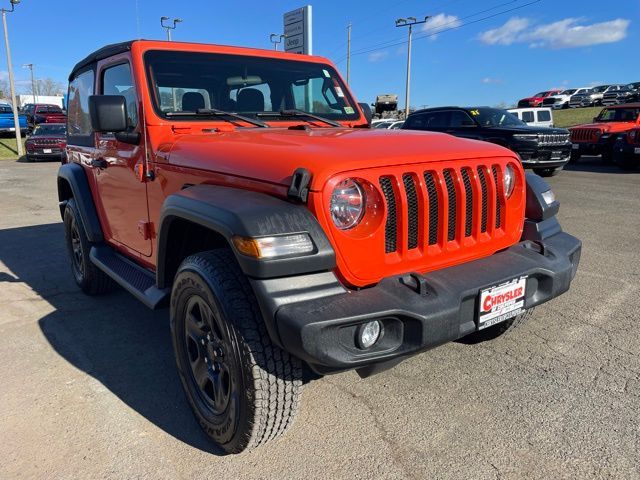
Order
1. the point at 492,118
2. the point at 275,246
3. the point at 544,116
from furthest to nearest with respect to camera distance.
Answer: the point at 544,116
the point at 492,118
the point at 275,246

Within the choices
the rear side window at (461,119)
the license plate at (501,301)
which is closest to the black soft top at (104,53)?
the license plate at (501,301)

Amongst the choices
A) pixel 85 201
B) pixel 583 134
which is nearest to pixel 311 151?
pixel 85 201

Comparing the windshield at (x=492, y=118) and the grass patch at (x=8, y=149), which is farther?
the grass patch at (x=8, y=149)

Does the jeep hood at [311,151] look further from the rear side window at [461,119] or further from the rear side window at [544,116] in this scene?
the rear side window at [544,116]

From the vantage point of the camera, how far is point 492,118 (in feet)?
39.8

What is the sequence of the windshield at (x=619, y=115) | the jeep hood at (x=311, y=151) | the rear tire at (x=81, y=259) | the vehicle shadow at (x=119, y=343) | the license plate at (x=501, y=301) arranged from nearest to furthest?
1. the jeep hood at (x=311, y=151)
2. the license plate at (x=501, y=301)
3. the vehicle shadow at (x=119, y=343)
4. the rear tire at (x=81, y=259)
5. the windshield at (x=619, y=115)

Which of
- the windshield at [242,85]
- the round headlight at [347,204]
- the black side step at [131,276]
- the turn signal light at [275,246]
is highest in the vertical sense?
the windshield at [242,85]

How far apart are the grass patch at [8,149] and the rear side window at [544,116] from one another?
66.3 feet

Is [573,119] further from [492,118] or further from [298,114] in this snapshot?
[298,114]

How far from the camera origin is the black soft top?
11.0ft

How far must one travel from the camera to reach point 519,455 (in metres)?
2.30

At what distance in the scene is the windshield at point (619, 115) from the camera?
15.0 metres

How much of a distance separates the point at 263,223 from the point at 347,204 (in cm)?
40

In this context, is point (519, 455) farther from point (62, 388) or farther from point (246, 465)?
point (62, 388)
